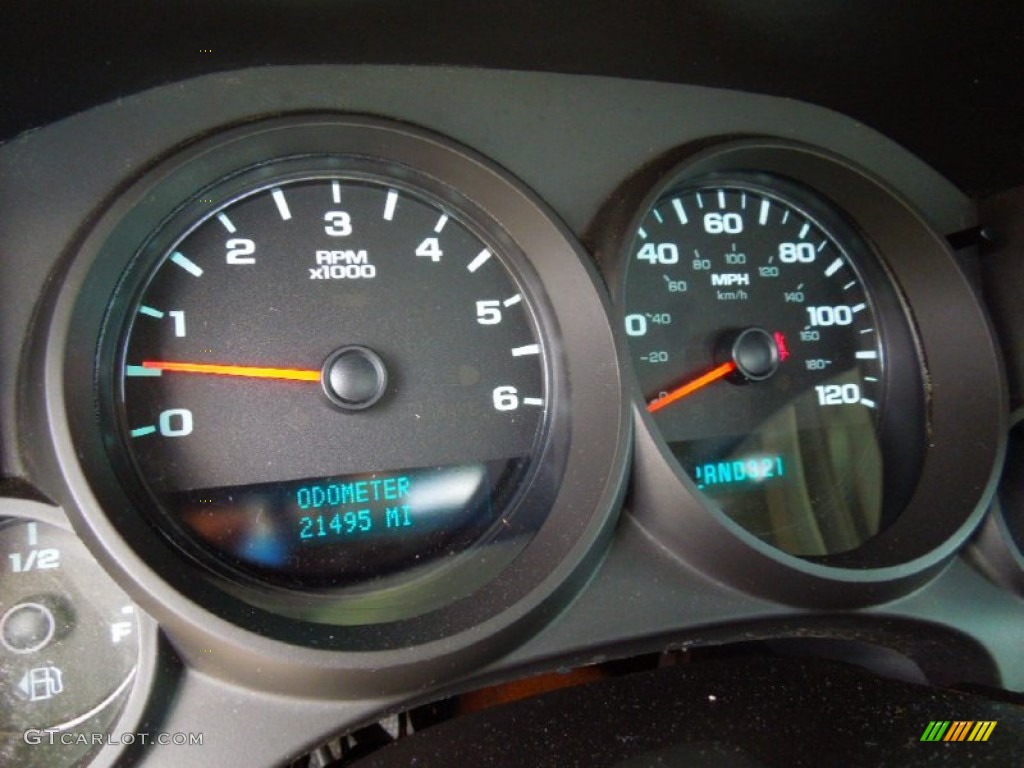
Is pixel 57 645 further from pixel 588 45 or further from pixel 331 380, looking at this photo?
pixel 588 45

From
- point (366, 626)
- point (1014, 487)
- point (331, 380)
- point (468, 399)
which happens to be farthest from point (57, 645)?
point (1014, 487)

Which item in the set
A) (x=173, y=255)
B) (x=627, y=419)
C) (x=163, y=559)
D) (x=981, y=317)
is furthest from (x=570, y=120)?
(x=163, y=559)

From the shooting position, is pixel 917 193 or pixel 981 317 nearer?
pixel 981 317

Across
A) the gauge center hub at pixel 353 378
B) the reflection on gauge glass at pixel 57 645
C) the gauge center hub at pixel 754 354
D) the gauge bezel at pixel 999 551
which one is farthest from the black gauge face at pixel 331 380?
the gauge bezel at pixel 999 551

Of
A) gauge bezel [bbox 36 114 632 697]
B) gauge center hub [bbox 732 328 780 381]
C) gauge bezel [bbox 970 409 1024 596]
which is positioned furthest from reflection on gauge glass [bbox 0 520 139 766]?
gauge bezel [bbox 970 409 1024 596]

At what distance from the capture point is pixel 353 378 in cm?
194

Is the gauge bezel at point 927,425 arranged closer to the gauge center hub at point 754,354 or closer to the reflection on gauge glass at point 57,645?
the gauge center hub at point 754,354

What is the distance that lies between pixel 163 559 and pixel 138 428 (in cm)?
32

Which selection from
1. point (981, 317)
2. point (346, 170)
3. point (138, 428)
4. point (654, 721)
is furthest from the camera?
point (981, 317)

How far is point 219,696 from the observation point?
1604 millimetres

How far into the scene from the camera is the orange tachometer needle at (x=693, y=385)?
222cm

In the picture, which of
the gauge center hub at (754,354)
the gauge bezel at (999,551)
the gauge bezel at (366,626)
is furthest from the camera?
the gauge center hub at (754,354)

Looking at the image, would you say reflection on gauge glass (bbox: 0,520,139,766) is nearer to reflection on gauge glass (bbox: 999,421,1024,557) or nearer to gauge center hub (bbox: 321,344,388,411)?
gauge center hub (bbox: 321,344,388,411)

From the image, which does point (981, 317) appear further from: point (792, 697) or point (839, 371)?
point (792, 697)
